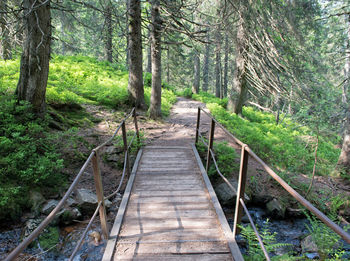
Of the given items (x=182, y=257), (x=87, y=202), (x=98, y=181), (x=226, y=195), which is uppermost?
(x=98, y=181)

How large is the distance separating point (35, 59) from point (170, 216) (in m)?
5.16

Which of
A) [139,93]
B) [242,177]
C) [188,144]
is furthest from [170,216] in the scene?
[139,93]

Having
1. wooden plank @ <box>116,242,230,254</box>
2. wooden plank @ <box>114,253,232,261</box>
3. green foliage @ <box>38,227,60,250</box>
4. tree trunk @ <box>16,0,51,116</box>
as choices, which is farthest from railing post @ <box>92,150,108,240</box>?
tree trunk @ <box>16,0,51,116</box>

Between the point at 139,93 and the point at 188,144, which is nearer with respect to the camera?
the point at 188,144

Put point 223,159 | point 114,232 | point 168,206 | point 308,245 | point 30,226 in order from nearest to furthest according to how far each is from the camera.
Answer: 1. point 114,232
2. point 168,206
3. point 30,226
4. point 308,245
5. point 223,159

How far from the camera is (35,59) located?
5629 mm

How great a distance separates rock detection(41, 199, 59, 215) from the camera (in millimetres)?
4395

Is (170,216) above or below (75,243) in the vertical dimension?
above

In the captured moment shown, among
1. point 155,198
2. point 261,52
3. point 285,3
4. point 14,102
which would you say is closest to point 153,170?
point 155,198

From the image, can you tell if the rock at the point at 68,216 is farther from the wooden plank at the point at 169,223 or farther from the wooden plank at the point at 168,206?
the wooden plank at the point at 169,223

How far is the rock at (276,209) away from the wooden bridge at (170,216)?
80.9 inches

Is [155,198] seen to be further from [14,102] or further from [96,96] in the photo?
[96,96]

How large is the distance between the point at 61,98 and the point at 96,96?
2603mm

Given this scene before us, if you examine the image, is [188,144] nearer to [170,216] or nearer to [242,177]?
[170,216]
